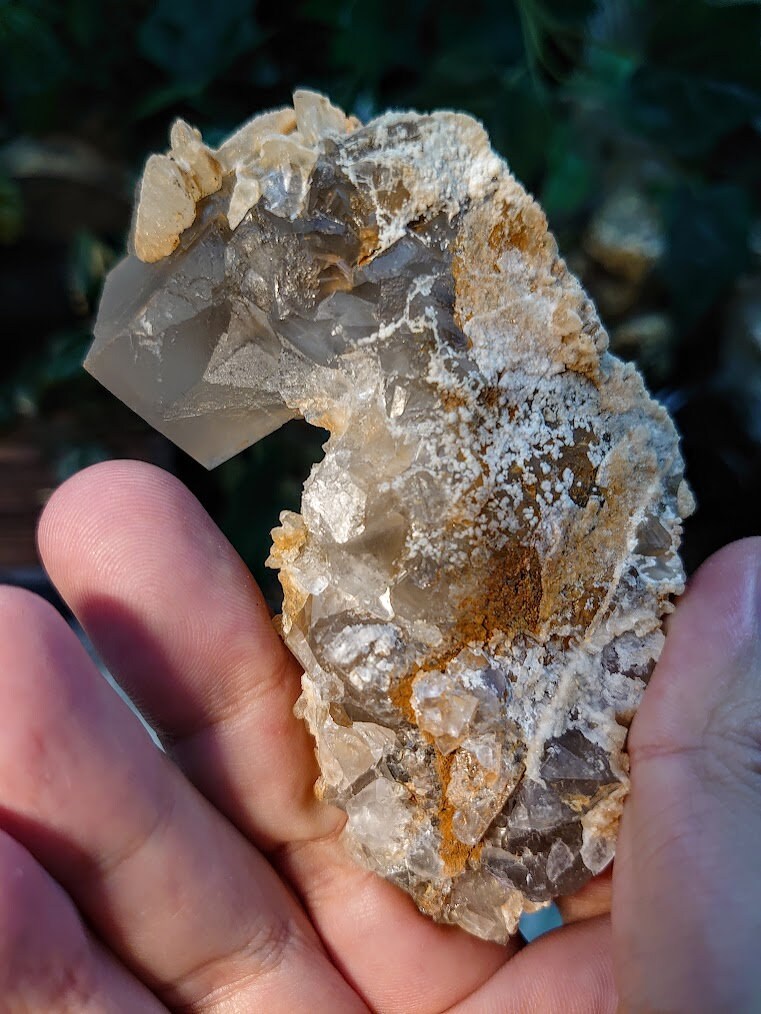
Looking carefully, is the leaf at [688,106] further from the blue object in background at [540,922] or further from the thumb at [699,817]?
the blue object in background at [540,922]

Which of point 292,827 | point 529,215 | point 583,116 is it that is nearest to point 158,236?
point 529,215

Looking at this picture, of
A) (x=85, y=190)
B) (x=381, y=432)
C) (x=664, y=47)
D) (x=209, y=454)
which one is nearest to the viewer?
(x=381, y=432)

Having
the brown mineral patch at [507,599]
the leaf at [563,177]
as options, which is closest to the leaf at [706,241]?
the leaf at [563,177]

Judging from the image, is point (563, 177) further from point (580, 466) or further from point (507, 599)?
point (507, 599)

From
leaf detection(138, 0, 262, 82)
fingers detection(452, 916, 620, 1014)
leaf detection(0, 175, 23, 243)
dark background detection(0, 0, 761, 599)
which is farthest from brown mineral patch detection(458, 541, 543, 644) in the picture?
leaf detection(0, 175, 23, 243)

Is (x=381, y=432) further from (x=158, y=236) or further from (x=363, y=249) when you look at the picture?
(x=158, y=236)

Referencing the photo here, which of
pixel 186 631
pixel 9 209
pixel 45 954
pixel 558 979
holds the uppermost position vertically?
pixel 9 209

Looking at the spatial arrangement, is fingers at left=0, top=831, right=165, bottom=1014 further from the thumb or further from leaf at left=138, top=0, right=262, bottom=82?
leaf at left=138, top=0, right=262, bottom=82

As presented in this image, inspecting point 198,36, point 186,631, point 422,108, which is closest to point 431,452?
point 186,631
